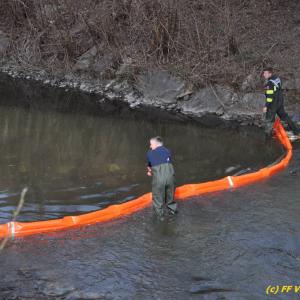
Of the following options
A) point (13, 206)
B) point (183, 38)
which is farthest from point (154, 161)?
point (183, 38)

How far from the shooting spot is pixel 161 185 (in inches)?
317

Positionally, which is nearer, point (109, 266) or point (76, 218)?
point (109, 266)

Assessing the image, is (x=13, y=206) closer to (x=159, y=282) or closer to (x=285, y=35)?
(x=159, y=282)

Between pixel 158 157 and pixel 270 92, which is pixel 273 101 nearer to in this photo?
pixel 270 92

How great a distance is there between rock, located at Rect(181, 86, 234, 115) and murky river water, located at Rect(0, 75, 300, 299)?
1.94m

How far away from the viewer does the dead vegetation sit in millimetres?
16438

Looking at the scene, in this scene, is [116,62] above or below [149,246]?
above

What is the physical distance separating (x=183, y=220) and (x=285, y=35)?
11.6 m

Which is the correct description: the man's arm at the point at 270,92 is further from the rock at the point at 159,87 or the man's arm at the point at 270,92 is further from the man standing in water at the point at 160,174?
the man standing in water at the point at 160,174

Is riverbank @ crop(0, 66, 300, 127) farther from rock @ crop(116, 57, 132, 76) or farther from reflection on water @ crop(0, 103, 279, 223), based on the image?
reflection on water @ crop(0, 103, 279, 223)

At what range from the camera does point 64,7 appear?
19797 mm

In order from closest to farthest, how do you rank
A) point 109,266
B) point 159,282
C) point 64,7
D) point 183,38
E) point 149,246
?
point 159,282 < point 109,266 < point 149,246 < point 183,38 < point 64,7

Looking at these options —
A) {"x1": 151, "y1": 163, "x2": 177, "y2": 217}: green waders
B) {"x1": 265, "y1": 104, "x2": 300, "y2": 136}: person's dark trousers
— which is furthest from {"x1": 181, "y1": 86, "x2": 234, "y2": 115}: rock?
{"x1": 151, "y1": 163, "x2": 177, "y2": 217}: green waders

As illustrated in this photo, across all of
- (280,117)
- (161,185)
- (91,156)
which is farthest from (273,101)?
(161,185)
